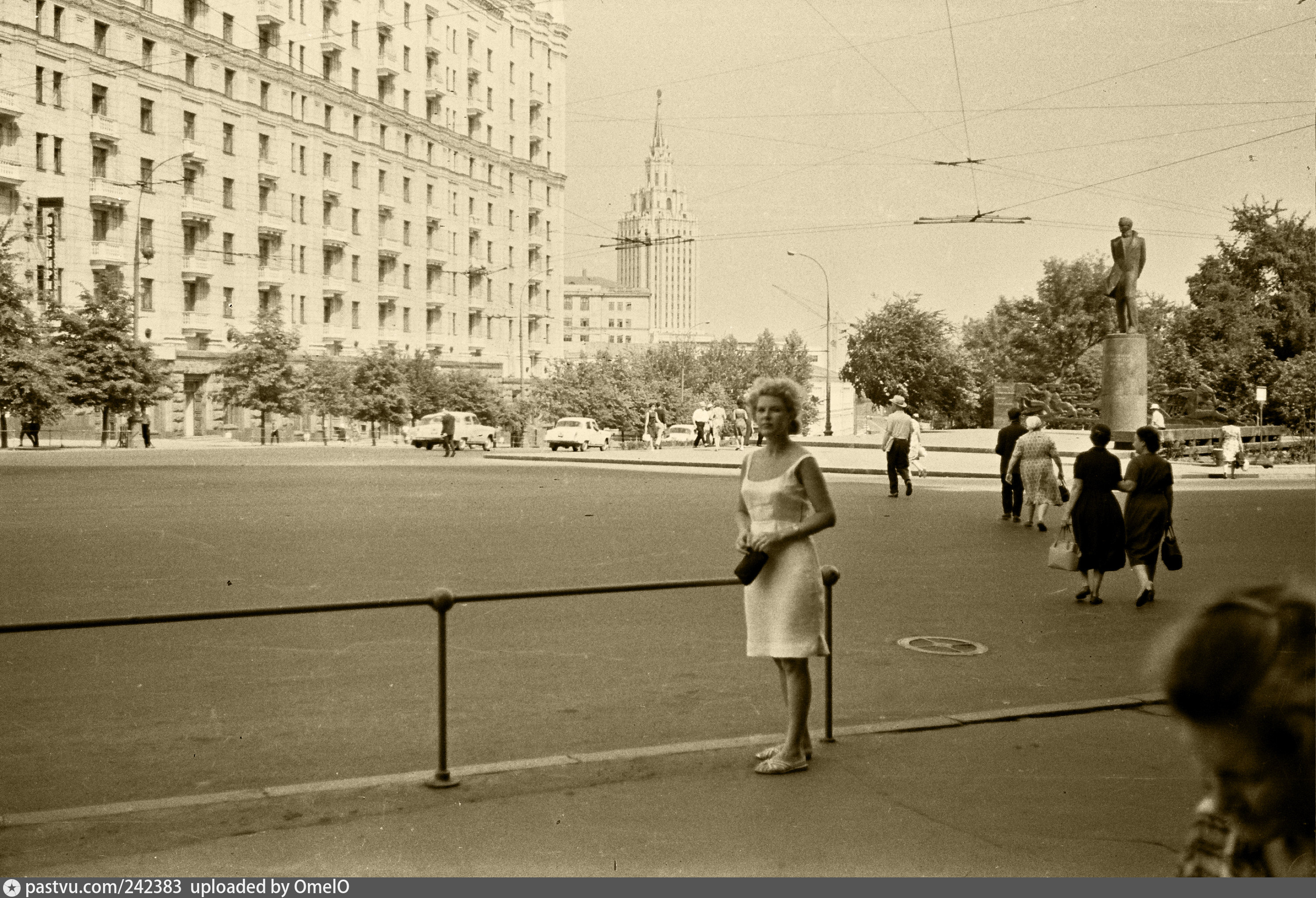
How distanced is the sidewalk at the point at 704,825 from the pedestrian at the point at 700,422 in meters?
27.9

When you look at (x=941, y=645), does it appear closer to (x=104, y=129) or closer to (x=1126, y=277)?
(x=104, y=129)

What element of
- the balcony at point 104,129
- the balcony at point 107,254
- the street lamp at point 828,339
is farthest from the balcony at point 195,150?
the street lamp at point 828,339

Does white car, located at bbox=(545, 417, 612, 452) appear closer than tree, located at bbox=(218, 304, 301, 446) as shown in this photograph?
Yes

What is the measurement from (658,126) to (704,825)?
5938 mm

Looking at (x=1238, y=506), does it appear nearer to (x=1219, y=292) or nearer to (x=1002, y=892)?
(x=1219, y=292)

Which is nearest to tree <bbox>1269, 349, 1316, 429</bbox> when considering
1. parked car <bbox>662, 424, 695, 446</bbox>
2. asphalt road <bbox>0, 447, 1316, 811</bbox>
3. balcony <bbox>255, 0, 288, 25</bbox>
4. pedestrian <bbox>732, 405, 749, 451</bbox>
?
asphalt road <bbox>0, 447, 1316, 811</bbox>

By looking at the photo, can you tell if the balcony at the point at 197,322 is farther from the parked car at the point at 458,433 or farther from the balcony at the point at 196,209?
the parked car at the point at 458,433

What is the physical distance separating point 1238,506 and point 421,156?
534 inches

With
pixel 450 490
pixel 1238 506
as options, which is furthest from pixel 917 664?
pixel 450 490

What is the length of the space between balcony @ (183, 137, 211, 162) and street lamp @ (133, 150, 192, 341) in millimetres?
99

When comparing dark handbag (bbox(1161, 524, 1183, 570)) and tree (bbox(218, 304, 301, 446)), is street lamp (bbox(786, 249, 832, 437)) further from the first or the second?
tree (bbox(218, 304, 301, 446))

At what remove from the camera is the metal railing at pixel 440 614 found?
4613 millimetres

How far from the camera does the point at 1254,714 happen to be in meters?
1.55

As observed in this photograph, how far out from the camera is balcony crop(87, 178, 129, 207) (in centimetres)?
2064
